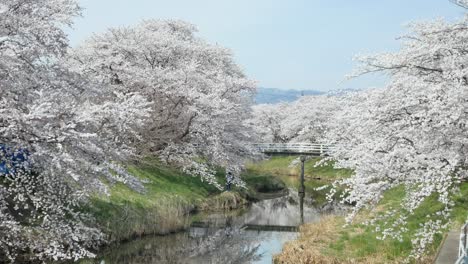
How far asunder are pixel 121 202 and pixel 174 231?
3.26 meters

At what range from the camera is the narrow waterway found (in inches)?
814

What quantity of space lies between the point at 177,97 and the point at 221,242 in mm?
11836

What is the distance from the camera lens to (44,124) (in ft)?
42.1

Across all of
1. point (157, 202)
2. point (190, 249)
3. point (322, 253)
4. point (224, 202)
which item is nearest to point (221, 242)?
point (190, 249)

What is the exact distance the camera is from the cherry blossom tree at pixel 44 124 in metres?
12.2

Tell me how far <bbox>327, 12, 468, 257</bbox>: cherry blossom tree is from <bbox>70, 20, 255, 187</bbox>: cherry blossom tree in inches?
661

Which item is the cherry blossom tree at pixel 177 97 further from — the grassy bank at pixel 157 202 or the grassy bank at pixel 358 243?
the grassy bank at pixel 358 243

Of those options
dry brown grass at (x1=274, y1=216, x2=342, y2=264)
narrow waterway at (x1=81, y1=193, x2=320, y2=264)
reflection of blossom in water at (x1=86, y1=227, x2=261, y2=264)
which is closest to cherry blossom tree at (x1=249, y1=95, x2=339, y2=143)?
narrow waterway at (x1=81, y1=193, x2=320, y2=264)

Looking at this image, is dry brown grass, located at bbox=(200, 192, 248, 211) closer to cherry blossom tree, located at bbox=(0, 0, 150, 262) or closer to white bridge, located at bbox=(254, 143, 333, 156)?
cherry blossom tree, located at bbox=(0, 0, 150, 262)

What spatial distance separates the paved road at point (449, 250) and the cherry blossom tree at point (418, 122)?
2.84 ft

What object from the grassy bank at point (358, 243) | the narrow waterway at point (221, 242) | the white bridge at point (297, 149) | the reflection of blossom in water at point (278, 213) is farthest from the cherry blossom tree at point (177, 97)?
the white bridge at point (297, 149)

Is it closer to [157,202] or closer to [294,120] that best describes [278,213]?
[157,202]

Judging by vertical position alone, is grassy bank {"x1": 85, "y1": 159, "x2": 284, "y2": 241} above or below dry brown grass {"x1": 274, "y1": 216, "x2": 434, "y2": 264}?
above

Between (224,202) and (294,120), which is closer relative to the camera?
(224,202)
